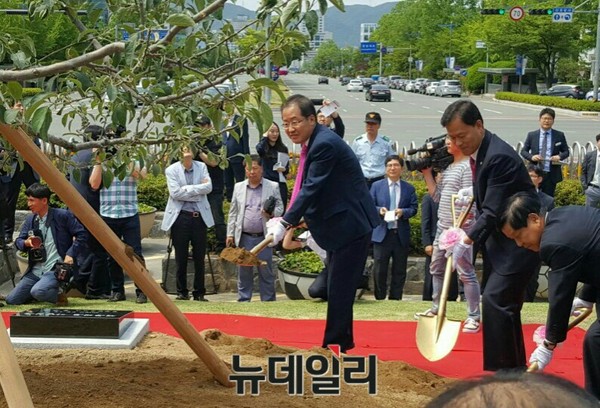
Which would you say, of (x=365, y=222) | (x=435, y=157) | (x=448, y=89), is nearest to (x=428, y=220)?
(x=435, y=157)

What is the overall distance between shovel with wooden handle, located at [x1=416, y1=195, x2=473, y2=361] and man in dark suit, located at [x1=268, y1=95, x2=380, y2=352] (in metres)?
0.59

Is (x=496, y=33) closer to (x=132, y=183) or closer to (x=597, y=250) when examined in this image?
(x=132, y=183)

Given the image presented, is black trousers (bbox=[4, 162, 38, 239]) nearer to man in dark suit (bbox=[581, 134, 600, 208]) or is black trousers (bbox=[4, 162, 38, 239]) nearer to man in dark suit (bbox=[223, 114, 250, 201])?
man in dark suit (bbox=[223, 114, 250, 201])

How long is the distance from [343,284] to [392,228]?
326 cm

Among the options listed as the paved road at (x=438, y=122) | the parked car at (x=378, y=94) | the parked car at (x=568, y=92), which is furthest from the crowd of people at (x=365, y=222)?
the parked car at (x=378, y=94)

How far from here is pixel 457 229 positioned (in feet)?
22.3

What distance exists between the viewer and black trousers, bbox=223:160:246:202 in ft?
42.4

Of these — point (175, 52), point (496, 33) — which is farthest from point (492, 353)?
point (496, 33)

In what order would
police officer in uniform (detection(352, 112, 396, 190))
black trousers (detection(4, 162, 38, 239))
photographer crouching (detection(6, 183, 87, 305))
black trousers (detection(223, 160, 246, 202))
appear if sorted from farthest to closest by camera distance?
1. black trousers (detection(223, 160, 246, 202))
2. black trousers (detection(4, 162, 38, 239))
3. police officer in uniform (detection(352, 112, 396, 190))
4. photographer crouching (detection(6, 183, 87, 305))

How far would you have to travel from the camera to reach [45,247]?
8.84 m

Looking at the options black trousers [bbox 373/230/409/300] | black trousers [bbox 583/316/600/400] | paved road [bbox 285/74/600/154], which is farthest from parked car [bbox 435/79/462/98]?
black trousers [bbox 583/316/600/400]

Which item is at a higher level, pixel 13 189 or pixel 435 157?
pixel 435 157

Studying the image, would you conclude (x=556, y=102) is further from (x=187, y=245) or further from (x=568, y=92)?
(x=187, y=245)

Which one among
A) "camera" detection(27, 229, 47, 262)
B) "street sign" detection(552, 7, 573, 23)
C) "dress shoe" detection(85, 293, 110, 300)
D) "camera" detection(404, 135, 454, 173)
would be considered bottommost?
"dress shoe" detection(85, 293, 110, 300)
